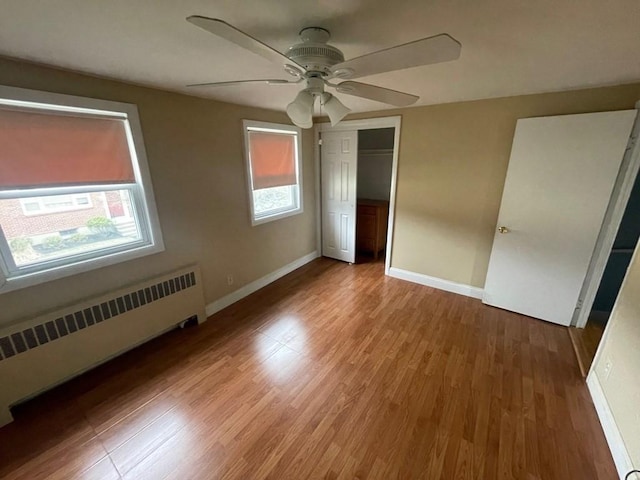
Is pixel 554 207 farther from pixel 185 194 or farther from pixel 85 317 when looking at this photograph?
pixel 85 317

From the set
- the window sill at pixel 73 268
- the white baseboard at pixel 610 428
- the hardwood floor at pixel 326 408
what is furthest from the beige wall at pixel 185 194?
the white baseboard at pixel 610 428

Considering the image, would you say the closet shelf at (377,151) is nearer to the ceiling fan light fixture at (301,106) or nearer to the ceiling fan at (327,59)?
the ceiling fan at (327,59)

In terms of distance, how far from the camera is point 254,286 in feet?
11.1

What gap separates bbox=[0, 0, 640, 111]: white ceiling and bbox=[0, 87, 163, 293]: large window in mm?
305

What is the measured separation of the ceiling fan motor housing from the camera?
1.20 metres

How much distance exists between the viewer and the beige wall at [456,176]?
2564 mm

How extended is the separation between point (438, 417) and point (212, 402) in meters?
1.52

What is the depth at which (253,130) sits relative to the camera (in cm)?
307

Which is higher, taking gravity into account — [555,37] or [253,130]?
[555,37]

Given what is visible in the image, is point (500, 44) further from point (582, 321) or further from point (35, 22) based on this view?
point (582, 321)

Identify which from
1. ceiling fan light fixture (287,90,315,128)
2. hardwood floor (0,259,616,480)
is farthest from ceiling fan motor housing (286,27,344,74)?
hardwood floor (0,259,616,480)

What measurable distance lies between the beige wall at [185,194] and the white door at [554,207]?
2671mm

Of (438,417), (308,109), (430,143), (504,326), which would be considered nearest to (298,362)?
(438,417)

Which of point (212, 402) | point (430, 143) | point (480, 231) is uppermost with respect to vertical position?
point (430, 143)
